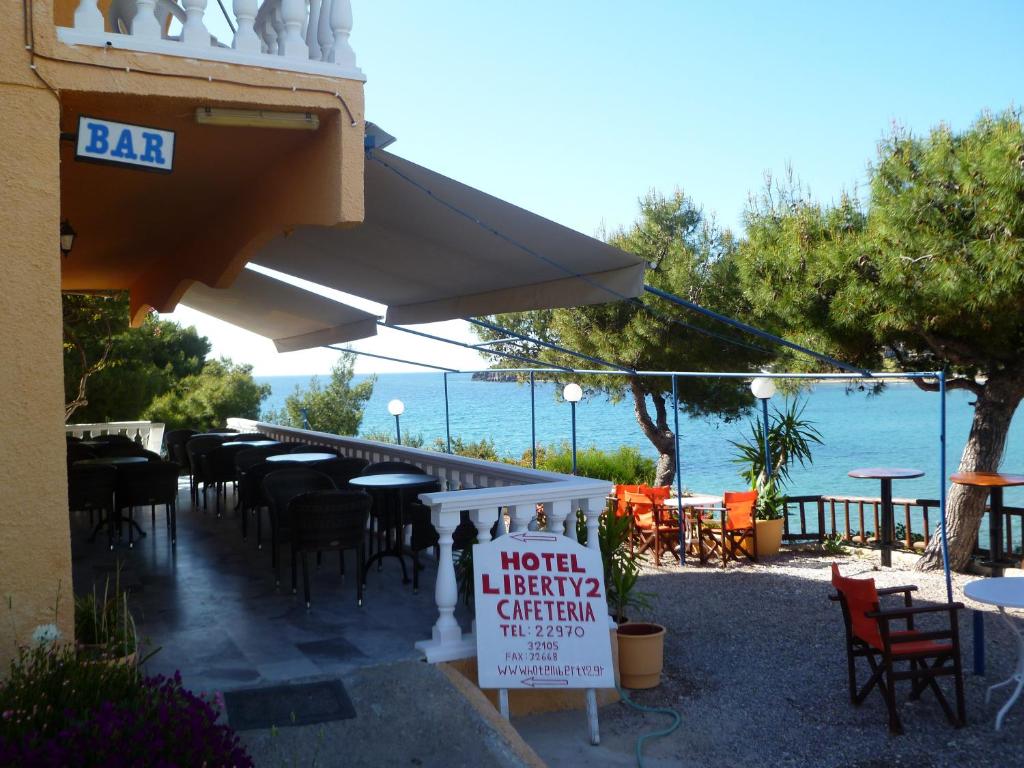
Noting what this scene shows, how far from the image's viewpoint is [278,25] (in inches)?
173

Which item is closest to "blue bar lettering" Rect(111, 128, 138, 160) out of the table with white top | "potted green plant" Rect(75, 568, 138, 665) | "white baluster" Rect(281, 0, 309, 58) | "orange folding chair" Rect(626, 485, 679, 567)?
"white baluster" Rect(281, 0, 309, 58)

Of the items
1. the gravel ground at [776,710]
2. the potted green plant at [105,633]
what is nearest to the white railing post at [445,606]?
the gravel ground at [776,710]

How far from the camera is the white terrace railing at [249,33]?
3.85 metres

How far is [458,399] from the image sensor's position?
9444 centimetres

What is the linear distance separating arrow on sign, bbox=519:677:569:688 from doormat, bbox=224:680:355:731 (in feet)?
3.16

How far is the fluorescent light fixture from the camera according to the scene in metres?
4.15

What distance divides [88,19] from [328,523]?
10.2 ft

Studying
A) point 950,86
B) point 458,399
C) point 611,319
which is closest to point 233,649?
point 611,319

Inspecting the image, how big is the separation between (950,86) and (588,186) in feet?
47.4

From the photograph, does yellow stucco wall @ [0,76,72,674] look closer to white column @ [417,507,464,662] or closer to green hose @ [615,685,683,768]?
white column @ [417,507,464,662]

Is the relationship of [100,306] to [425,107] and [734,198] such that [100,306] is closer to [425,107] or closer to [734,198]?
[425,107]

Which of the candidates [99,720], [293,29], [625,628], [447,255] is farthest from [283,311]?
[99,720]

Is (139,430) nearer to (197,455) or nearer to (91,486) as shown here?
(197,455)

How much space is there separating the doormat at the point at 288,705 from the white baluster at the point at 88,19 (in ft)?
9.94
